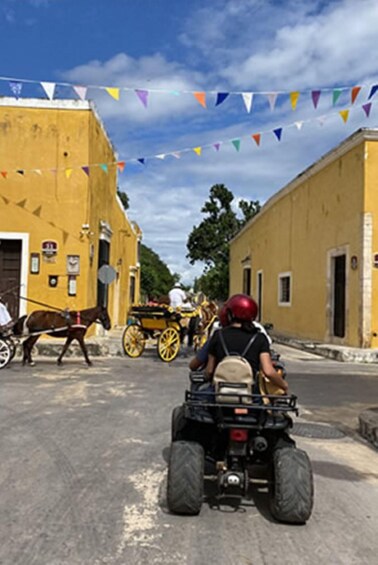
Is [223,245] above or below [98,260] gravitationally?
above

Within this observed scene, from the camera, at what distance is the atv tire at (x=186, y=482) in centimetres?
396

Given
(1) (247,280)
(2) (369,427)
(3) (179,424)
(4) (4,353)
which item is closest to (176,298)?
(4) (4,353)

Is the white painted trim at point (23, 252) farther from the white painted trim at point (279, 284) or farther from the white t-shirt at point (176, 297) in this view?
the white painted trim at point (279, 284)

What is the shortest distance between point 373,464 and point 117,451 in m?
2.55

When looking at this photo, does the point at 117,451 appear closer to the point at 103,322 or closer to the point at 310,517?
the point at 310,517

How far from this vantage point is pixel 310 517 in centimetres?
412

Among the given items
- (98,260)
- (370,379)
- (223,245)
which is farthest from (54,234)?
(223,245)

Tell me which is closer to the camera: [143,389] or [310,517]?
[310,517]

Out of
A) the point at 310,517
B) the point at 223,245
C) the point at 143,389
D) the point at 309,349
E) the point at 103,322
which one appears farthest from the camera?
the point at 223,245

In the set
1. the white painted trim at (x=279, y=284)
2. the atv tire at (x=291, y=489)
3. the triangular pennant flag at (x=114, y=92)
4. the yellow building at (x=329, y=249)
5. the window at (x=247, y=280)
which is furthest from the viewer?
the window at (x=247, y=280)

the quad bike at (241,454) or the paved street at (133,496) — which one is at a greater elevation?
the quad bike at (241,454)

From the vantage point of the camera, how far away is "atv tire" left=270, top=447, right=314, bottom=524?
152 inches

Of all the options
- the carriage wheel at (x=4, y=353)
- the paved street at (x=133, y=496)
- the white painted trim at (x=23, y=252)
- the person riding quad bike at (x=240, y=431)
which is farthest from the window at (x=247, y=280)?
the person riding quad bike at (x=240, y=431)

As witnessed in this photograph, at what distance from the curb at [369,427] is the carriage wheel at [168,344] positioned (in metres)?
7.02
